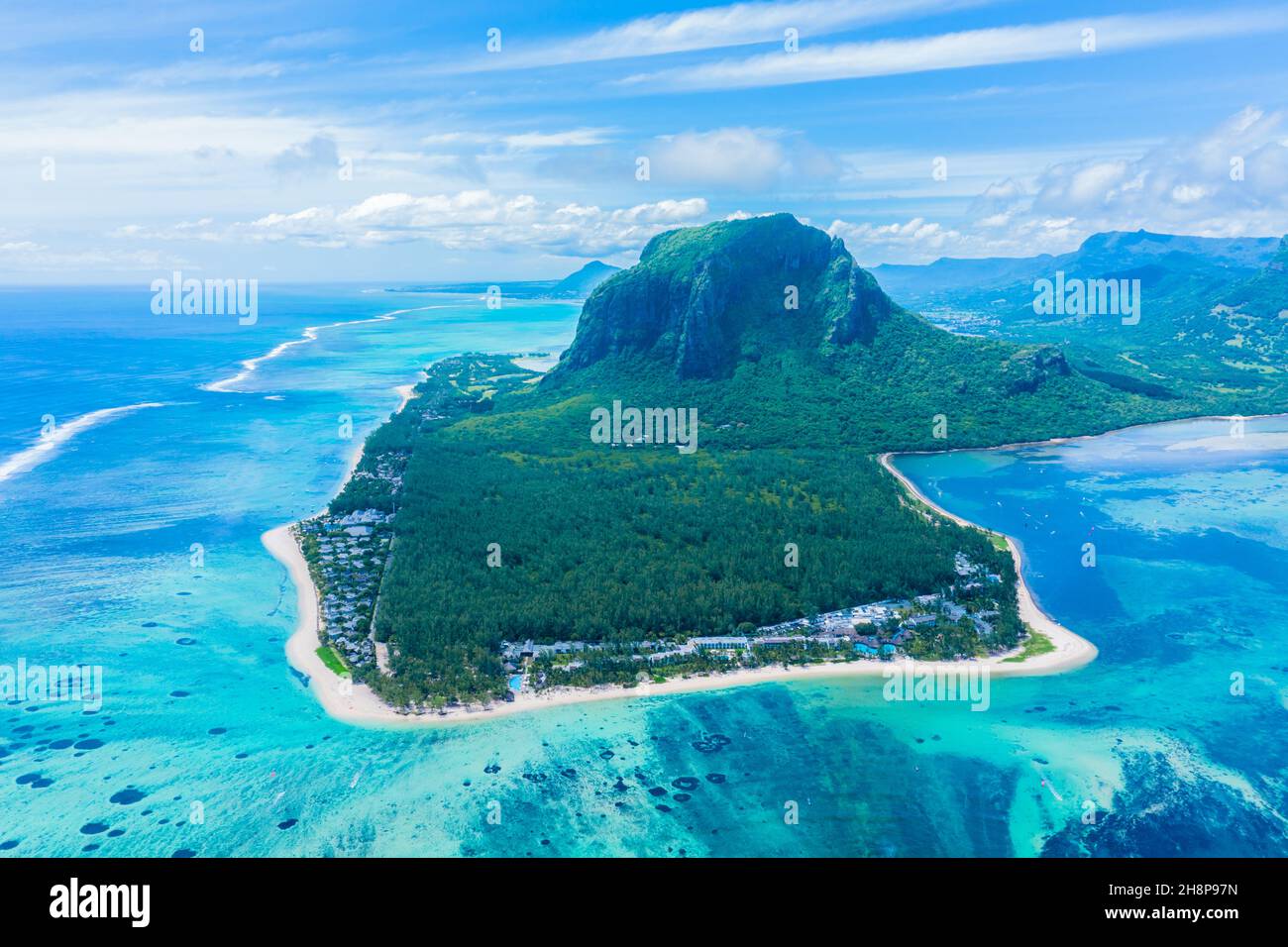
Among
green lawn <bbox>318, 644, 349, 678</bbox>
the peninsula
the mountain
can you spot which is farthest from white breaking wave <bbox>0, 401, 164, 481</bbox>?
green lawn <bbox>318, 644, 349, 678</bbox>

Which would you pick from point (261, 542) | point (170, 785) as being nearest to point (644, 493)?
point (261, 542)

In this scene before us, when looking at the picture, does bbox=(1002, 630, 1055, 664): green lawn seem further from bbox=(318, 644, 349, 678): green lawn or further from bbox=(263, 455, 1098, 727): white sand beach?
bbox=(318, 644, 349, 678): green lawn

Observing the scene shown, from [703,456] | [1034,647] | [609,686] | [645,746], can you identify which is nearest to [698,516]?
[703,456]

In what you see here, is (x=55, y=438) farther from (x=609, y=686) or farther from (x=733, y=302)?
(x=733, y=302)

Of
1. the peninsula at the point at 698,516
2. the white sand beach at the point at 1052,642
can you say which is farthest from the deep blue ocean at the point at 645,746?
the peninsula at the point at 698,516

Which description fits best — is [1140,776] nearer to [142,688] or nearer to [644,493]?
[644,493]

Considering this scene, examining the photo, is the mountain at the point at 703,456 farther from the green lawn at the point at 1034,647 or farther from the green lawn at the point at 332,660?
the green lawn at the point at 332,660
